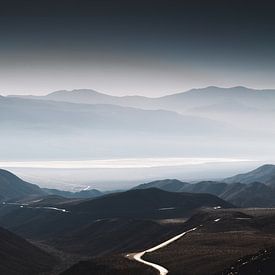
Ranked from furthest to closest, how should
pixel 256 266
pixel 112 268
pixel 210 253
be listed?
pixel 112 268 < pixel 210 253 < pixel 256 266

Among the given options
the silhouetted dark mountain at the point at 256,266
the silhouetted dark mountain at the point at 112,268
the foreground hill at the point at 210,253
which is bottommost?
the silhouetted dark mountain at the point at 112,268

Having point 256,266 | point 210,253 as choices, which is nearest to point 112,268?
point 210,253

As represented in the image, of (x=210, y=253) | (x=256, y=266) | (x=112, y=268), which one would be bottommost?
(x=112, y=268)

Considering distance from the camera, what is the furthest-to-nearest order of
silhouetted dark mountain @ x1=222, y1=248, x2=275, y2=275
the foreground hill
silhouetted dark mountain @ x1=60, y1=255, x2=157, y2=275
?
1. silhouetted dark mountain @ x1=60, y1=255, x2=157, y2=275
2. the foreground hill
3. silhouetted dark mountain @ x1=222, y1=248, x2=275, y2=275

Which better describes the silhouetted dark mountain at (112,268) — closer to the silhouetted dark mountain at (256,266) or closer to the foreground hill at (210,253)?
the foreground hill at (210,253)

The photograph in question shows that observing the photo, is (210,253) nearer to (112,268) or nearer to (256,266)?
(112,268)

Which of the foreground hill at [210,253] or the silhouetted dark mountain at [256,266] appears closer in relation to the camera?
the silhouetted dark mountain at [256,266]

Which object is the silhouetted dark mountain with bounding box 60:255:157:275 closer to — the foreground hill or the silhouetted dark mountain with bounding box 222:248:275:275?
the foreground hill

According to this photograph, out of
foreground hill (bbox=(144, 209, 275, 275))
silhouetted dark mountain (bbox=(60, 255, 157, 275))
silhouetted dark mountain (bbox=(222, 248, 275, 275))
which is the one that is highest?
silhouetted dark mountain (bbox=(222, 248, 275, 275))

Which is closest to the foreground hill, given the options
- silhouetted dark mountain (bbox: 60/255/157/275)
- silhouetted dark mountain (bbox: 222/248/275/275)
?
silhouetted dark mountain (bbox: 222/248/275/275)

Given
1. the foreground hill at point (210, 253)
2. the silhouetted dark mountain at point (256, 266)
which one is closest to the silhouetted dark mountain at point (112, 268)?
the foreground hill at point (210, 253)

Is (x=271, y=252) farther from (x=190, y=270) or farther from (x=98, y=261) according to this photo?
(x=98, y=261)

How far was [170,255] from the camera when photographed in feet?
403

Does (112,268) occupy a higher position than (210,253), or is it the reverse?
(210,253)
